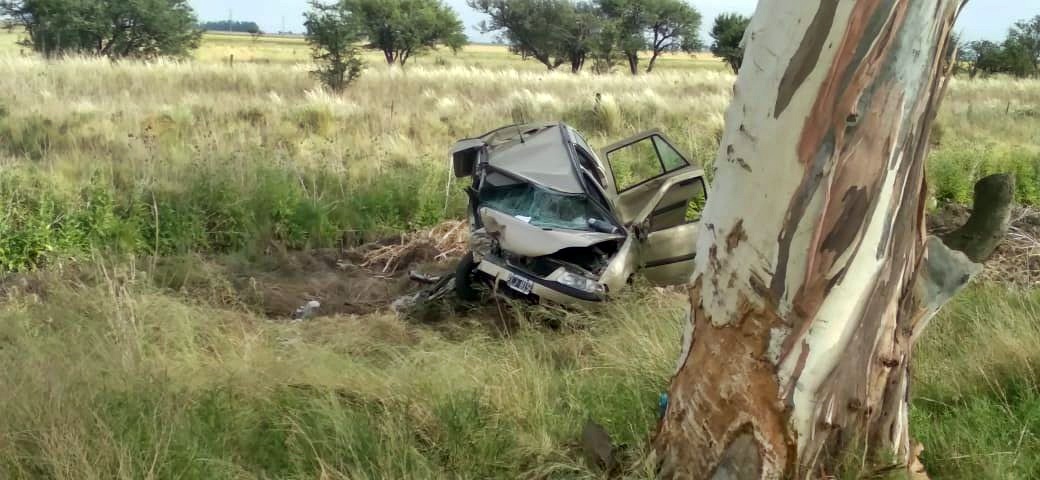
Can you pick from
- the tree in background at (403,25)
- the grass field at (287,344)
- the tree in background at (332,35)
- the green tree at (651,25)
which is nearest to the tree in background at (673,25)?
the green tree at (651,25)

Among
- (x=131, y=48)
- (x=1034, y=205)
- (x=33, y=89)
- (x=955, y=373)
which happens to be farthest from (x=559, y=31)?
(x=955, y=373)

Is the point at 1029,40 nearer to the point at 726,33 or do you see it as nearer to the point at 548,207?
the point at 726,33

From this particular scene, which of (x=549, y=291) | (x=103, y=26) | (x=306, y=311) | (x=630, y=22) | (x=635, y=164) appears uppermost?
(x=630, y=22)

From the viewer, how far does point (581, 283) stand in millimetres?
6645

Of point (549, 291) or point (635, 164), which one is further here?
point (635, 164)

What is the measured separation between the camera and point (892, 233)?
2752 mm

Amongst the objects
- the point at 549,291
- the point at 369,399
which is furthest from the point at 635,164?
the point at 369,399

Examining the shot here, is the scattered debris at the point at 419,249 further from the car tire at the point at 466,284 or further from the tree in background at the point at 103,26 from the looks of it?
the tree in background at the point at 103,26

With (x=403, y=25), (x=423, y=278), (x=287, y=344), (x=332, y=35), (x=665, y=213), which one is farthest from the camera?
(x=403, y=25)

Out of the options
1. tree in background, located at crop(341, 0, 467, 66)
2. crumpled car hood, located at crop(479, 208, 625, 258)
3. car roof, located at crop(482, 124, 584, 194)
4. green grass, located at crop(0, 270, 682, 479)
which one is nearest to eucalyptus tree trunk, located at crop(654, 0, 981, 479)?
green grass, located at crop(0, 270, 682, 479)

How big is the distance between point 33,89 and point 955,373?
709 inches

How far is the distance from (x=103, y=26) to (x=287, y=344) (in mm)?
29790

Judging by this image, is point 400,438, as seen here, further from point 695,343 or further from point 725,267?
point 725,267

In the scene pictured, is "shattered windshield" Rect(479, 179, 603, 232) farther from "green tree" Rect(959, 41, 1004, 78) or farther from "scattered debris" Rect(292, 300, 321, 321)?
"green tree" Rect(959, 41, 1004, 78)
